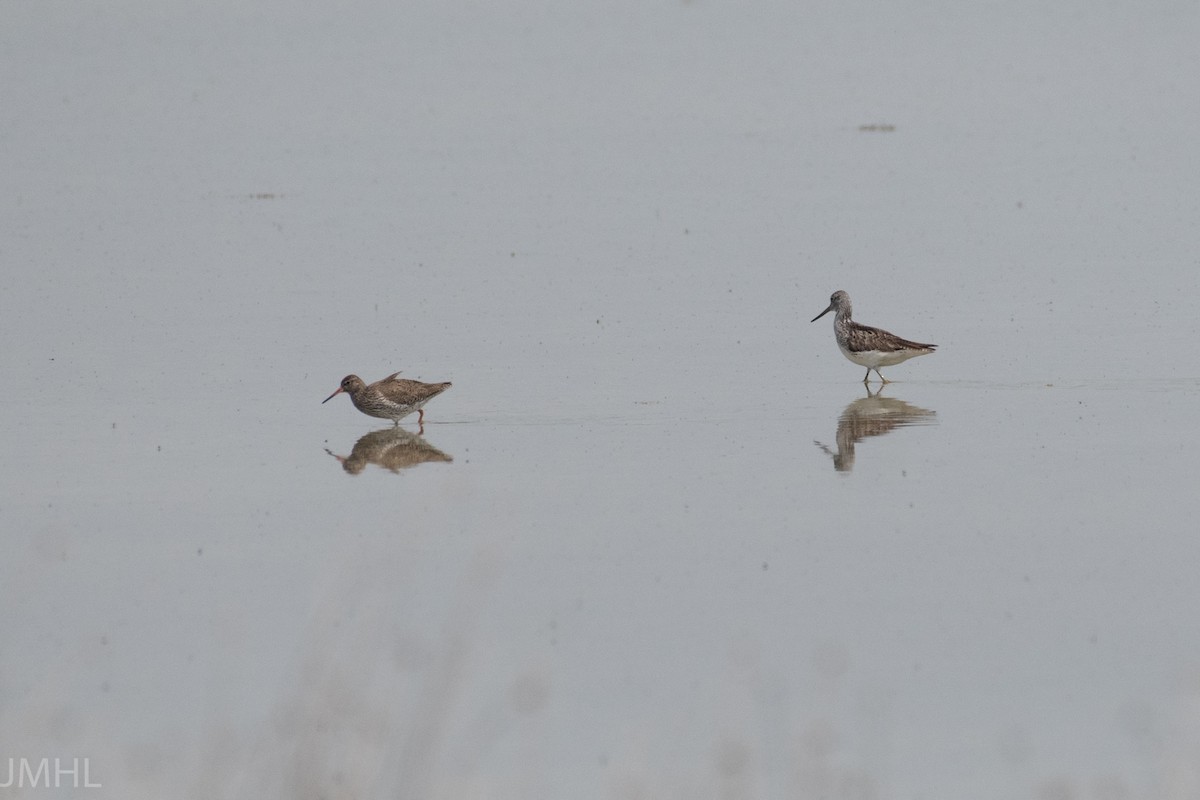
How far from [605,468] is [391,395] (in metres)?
2.96

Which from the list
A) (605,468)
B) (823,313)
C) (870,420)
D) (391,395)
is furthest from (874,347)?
(605,468)

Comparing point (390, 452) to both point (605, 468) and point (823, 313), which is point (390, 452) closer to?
point (605, 468)

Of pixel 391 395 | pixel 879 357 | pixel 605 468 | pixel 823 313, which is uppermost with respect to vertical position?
pixel 823 313

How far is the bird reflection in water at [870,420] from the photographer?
53.1 ft

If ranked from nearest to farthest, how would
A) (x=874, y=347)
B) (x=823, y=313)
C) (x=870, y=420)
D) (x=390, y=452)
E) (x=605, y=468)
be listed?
(x=605, y=468), (x=390, y=452), (x=870, y=420), (x=874, y=347), (x=823, y=313)

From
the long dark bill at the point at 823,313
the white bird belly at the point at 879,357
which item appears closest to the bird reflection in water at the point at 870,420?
the white bird belly at the point at 879,357

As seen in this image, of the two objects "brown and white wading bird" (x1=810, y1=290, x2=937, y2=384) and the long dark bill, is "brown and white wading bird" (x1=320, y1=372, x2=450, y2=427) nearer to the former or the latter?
"brown and white wading bird" (x1=810, y1=290, x2=937, y2=384)

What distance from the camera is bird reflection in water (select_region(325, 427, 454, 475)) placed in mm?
16000

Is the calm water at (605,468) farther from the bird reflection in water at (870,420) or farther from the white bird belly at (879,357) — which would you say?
the white bird belly at (879,357)

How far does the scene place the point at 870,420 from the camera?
17641 mm

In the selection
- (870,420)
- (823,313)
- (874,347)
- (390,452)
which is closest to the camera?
(390,452)

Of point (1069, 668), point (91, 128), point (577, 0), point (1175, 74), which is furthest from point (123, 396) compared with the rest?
point (577, 0)

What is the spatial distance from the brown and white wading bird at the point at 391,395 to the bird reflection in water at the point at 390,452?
0.20 m

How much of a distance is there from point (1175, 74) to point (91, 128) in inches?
1083
